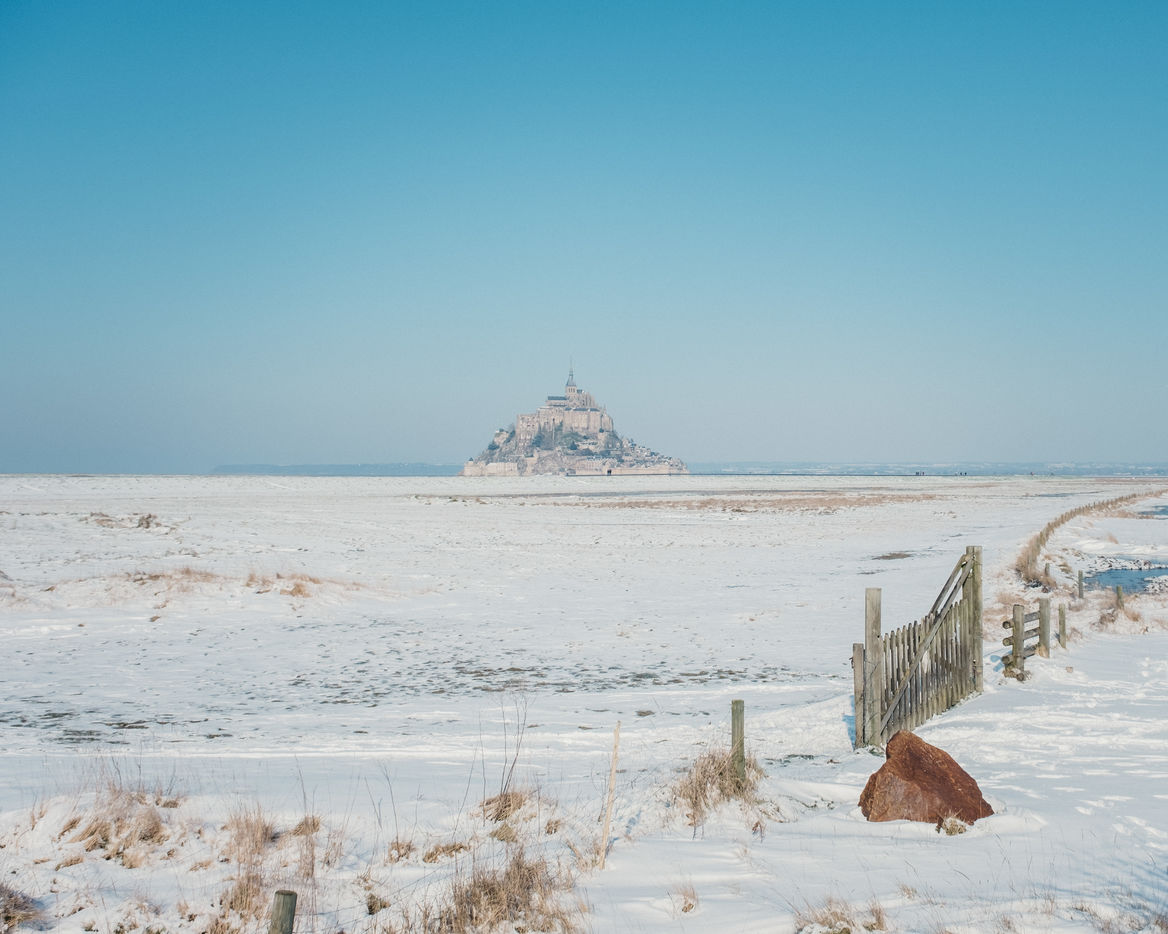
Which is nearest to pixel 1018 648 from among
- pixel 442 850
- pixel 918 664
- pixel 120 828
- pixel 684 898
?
pixel 918 664

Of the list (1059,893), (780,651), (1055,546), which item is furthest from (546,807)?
(1055,546)

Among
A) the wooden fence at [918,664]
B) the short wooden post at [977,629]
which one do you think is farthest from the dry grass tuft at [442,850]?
the short wooden post at [977,629]

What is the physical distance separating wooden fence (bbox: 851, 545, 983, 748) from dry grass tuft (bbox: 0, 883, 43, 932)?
267 inches

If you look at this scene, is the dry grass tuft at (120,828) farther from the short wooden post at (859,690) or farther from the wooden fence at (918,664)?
the short wooden post at (859,690)

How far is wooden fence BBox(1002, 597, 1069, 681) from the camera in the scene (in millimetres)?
11555

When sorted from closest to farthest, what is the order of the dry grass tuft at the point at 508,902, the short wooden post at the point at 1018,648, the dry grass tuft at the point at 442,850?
the dry grass tuft at the point at 508,902, the dry grass tuft at the point at 442,850, the short wooden post at the point at 1018,648

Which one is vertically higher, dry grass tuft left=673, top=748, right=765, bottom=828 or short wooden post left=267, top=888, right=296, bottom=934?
short wooden post left=267, top=888, right=296, bottom=934

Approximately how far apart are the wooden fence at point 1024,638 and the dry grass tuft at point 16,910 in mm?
10880

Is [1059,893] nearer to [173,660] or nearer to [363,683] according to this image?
[363,683]

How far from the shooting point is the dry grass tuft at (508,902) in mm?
4699

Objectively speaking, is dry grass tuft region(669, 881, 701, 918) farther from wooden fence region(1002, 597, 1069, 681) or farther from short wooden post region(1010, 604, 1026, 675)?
short wooden post region(1010, 604, 1026, 675)

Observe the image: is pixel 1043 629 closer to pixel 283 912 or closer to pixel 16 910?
pixel 283 912

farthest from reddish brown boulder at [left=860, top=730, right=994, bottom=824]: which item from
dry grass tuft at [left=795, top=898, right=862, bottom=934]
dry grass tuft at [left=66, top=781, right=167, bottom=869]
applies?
dry grass tuft at [left=66, top=781, right=167, bottom=869]

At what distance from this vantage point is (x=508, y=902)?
16.0 feet
